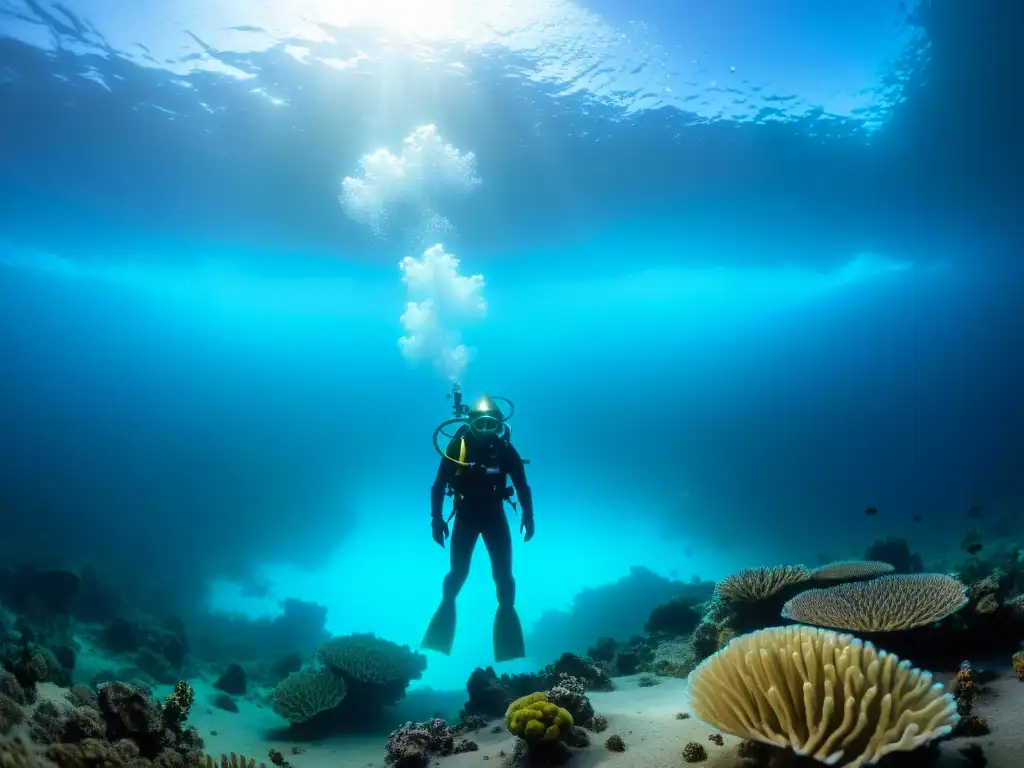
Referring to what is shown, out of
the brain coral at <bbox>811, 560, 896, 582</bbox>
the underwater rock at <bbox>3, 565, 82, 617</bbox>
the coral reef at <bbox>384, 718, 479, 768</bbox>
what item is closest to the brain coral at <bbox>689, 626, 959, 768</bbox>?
the coral reef at <bbox>384, 718, 479, 768</bbox>

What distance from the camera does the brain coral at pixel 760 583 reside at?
258 inches

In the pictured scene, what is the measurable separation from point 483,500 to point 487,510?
0.20 m

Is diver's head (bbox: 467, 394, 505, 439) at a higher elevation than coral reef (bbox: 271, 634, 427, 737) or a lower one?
higher

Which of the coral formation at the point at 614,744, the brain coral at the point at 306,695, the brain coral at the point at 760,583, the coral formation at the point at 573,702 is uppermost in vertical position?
the brain coral at the point at 760,583

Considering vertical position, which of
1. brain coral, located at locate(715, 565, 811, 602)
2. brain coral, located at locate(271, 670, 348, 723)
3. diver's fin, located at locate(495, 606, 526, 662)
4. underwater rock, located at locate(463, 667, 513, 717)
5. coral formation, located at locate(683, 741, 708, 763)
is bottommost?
coral formation, located at locate(683, 741, 708, 763)

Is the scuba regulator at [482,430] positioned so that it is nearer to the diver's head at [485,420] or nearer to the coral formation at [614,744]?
the diver's head at [485,420]

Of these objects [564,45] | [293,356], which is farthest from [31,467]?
[564,45]

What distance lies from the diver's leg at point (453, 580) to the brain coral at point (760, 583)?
4.33 meters

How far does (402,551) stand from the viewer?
236ft

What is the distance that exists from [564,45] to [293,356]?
48.5 meters

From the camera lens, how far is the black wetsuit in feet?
29.9

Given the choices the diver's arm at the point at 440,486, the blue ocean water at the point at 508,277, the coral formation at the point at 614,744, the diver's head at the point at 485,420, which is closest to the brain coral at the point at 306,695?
the diver's arm at the point at 440,486

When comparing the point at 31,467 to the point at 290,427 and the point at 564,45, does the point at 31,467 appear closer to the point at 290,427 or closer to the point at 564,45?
the point at 290,427

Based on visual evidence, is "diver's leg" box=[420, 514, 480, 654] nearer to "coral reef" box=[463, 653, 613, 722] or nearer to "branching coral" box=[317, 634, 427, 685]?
"branching coral" box=[317, 634, 427, 685]
